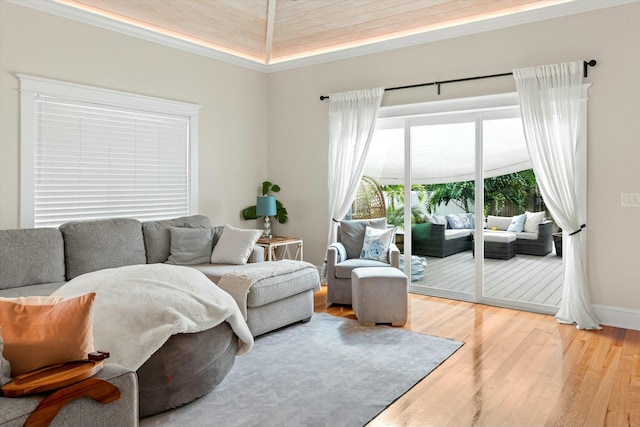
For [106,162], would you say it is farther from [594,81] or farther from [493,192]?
[594,81]

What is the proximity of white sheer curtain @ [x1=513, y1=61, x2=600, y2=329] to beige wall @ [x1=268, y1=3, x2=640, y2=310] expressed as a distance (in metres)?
0.14

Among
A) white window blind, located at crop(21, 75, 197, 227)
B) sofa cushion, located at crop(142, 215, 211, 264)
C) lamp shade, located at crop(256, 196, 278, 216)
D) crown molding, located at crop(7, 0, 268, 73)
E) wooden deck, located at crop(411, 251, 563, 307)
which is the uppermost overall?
crown molding, located at crop(7, 0, 268, 73)

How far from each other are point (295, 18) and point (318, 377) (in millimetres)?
4146

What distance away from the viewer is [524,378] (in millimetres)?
3217

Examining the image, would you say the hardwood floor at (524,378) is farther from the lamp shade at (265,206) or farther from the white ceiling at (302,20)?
the white ceiling at (302,20)

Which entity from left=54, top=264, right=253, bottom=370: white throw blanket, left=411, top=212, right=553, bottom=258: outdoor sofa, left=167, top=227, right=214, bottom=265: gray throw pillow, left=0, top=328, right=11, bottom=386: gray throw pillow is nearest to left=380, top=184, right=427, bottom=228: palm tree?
left=411, top=212, right=553, bottom=258: outdoor sofa

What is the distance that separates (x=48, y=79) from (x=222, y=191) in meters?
2.39

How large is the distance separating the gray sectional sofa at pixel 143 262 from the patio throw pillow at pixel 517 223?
2225mm

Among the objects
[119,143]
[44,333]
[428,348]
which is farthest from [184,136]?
[44,333]

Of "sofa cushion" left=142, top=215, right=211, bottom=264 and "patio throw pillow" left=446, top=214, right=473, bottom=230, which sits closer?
"sofa cushion" left=142, top=215, right=211, bottom=264

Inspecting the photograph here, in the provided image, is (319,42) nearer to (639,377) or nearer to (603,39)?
(603,39)

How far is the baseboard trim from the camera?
14.1ft

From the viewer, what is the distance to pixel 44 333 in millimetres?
1858

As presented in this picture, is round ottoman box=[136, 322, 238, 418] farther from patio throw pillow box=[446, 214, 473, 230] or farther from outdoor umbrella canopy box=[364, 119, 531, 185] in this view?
outdoor umbrella canopy box=[364, 119, 531, 185]
